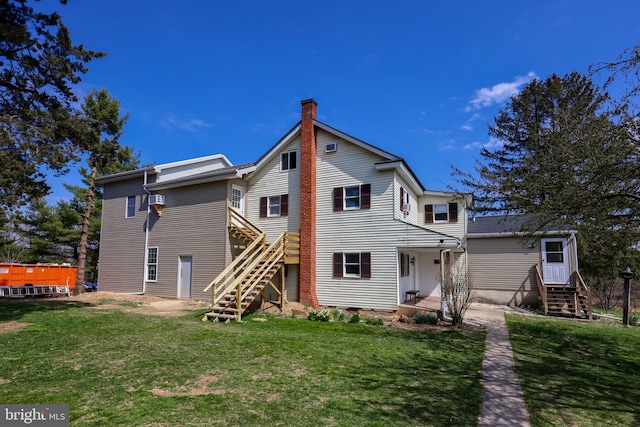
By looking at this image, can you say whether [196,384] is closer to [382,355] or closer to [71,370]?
[71,370]

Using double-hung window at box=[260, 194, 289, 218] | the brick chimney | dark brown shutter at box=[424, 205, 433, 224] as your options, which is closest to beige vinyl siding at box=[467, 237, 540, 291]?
dark brown shutter at box=[424, 205, 433, 224]

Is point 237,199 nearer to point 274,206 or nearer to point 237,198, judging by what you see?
point 237,198

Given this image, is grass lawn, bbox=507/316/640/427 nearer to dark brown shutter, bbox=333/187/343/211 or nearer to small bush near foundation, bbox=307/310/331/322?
small bush near foundation, bbox=307/310/331/322

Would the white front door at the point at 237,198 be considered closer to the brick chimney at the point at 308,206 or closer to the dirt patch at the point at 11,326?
the brick chimney at the point at 308,206

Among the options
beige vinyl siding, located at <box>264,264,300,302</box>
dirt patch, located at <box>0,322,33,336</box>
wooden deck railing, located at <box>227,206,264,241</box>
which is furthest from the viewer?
wooden deck railing, located at <box>227,206,264,241</box>

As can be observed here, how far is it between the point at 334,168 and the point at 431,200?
6.53 metres

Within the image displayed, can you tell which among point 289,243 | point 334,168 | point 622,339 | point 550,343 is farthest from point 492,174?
point 289,243

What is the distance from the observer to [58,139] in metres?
12.4

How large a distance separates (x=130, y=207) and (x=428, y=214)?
1729 cm

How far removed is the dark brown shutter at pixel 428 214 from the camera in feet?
64.6

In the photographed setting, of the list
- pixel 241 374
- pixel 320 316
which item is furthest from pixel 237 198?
pixel 241 374

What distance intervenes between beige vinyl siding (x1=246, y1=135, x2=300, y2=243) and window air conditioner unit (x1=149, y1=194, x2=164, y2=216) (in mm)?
4837

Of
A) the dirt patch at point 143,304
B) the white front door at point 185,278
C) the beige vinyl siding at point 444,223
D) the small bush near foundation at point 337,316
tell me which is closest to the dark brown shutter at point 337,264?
the small bush near foundation at point 337,316

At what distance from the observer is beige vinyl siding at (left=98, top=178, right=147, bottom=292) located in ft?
65.7
